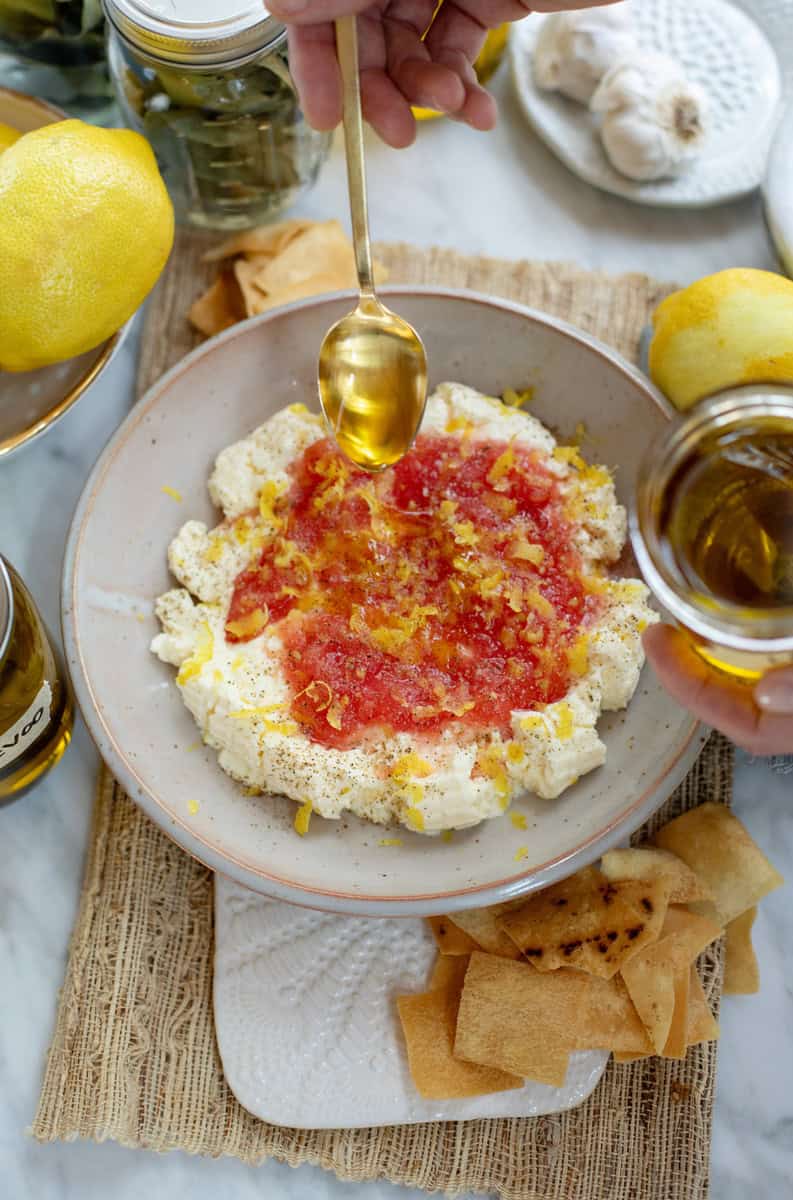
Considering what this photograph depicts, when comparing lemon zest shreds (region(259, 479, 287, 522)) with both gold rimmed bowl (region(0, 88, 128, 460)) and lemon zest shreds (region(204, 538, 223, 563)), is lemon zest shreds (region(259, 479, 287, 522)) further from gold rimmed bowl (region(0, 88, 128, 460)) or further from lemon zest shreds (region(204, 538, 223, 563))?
gold rimmed bowl (region(0, 88, 128, 460))

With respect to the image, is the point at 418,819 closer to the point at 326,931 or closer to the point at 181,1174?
the point at 326,931

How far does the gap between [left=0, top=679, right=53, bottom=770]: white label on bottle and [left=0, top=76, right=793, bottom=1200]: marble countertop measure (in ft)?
0.64

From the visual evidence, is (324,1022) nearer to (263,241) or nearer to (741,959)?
(741,959)

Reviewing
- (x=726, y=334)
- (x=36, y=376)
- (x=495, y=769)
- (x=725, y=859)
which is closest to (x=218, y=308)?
(x=36, y=376)

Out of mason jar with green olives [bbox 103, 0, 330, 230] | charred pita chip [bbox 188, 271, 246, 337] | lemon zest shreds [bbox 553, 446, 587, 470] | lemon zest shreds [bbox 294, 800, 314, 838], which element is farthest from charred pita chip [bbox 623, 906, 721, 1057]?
mason jar with green olives [bbox 103, 0, 330, 230]

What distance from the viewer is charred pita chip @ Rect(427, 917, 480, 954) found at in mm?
1891

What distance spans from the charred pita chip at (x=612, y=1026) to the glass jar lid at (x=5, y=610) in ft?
3.51

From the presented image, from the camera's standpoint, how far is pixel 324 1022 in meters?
1.90

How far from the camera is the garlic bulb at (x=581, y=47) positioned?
7.40ft

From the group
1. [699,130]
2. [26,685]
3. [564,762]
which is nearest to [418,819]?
[564,762]

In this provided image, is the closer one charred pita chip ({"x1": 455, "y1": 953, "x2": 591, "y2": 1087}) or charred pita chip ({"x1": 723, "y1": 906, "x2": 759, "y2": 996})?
charred pita chip ({"x1": 455, "y1": 953, "x2": 591, "y2": 1087})

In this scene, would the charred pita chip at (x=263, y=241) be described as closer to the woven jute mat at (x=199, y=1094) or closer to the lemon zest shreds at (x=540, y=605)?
the lemon zest shreds at (x=540, y=605)

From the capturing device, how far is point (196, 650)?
75.9 inches

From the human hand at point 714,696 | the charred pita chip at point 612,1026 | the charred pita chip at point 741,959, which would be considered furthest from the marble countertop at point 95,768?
the human hand at point 714,696
